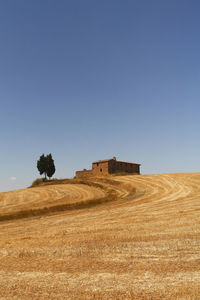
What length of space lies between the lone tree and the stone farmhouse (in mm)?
18845

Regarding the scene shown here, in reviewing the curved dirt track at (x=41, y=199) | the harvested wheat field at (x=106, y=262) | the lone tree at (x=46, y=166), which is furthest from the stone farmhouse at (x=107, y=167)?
the harvested wheat field at (x=106, y=262)

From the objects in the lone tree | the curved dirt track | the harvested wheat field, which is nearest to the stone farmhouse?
the lone tree

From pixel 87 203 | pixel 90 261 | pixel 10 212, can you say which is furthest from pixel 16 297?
pixel 87 203

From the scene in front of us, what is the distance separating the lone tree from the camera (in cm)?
7381

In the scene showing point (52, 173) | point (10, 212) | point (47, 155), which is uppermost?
point (47, 155)

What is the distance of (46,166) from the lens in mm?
73812

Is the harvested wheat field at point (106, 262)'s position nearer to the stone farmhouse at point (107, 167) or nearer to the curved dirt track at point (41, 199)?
the curved dirt track at point (41, 199)

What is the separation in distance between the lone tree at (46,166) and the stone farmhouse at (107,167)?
18845 mm

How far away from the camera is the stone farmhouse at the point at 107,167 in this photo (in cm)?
5398

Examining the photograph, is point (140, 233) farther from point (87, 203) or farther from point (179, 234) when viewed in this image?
point (87, 203)

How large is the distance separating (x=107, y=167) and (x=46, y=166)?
29.9 meters

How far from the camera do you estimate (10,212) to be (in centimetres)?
1716

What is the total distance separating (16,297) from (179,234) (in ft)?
20.3

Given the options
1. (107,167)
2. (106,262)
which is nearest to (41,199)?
(106,262)
